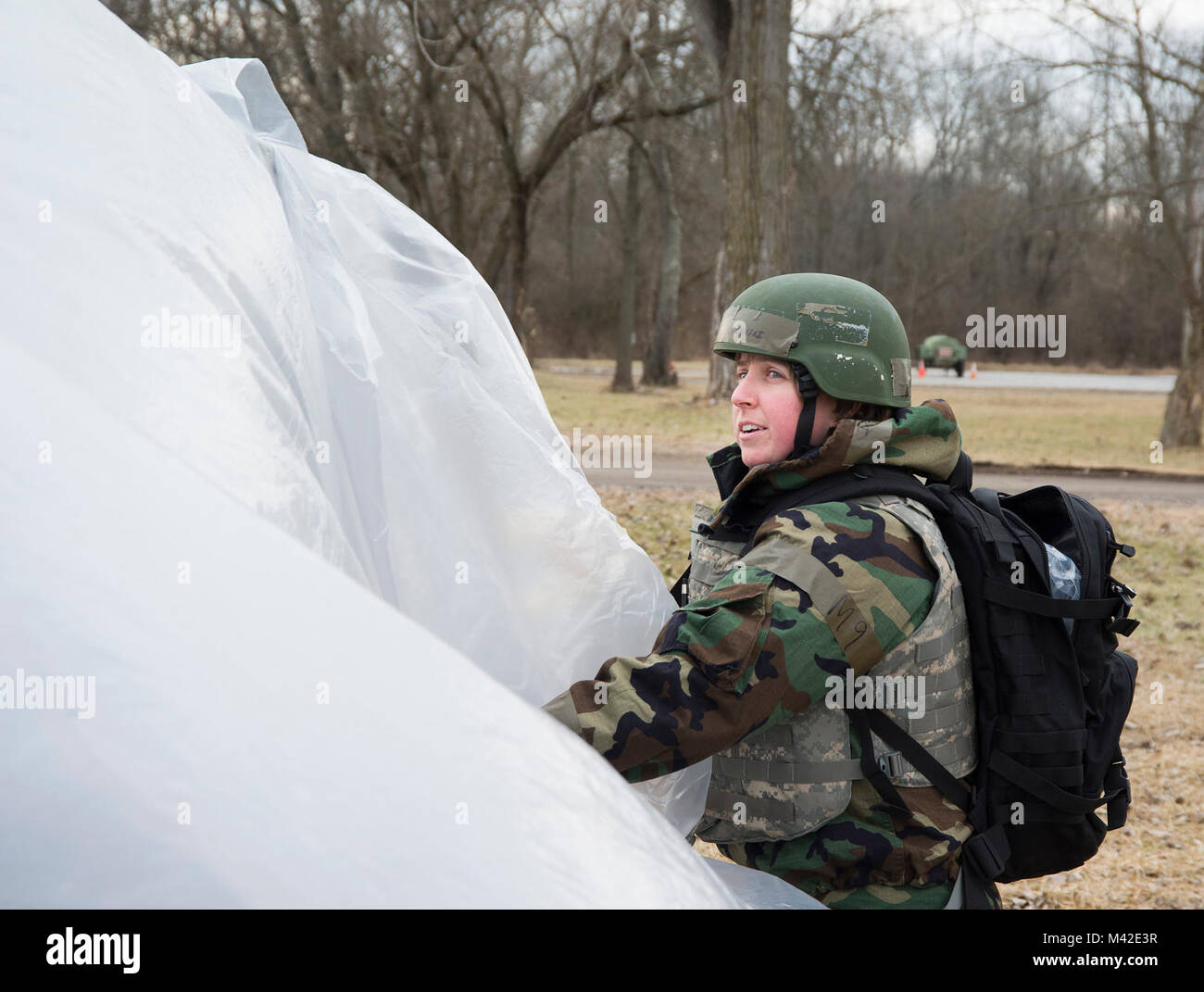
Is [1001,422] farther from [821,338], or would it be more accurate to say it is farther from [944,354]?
[821,338]

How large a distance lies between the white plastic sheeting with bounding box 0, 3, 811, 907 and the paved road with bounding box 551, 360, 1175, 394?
25.9 m

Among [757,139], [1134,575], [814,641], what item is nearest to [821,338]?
[814,641]

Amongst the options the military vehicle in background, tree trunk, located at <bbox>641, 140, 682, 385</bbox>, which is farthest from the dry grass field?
the military vehicle in background

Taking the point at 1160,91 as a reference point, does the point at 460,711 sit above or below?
below

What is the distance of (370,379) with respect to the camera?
2068 mm

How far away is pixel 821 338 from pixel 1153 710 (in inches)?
203

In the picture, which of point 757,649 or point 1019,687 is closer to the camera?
point 757,649

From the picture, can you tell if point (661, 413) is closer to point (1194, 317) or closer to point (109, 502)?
point (1194, 317)

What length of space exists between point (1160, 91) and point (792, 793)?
14544 millimetres

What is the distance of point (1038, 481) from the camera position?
1262cm
